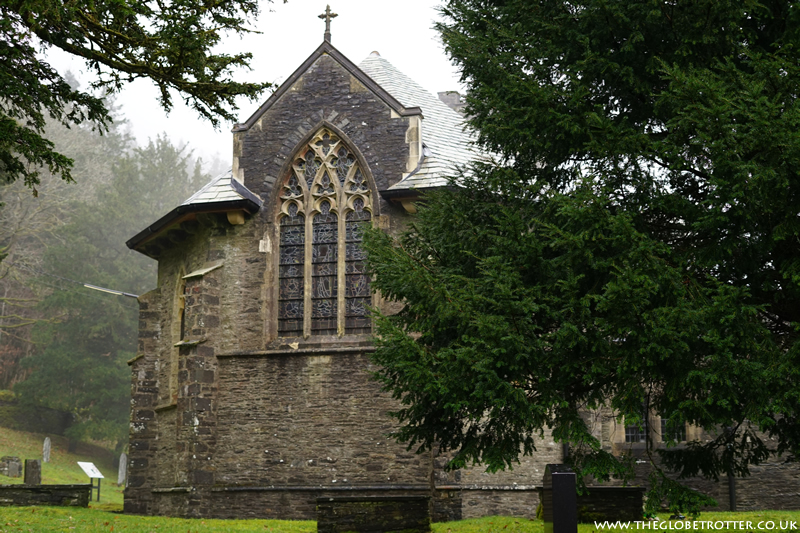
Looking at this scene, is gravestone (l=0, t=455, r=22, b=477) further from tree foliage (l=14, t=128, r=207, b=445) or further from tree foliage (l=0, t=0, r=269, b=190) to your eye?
tree foliage (l=0, t=0, r=269, b=190)

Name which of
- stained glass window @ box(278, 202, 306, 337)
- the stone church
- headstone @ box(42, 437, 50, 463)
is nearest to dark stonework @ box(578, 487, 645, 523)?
the stone church

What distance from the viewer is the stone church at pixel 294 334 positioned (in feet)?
48.5

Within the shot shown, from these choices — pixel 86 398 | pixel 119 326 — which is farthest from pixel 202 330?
pixel 119 326

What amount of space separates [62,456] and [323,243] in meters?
24.6

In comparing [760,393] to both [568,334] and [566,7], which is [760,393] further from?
[566,7]

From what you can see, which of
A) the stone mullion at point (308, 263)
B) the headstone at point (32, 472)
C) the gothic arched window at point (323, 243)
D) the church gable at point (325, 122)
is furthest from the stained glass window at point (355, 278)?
the headstone at point (32, 472)

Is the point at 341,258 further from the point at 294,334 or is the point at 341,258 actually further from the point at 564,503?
the point at 564,503

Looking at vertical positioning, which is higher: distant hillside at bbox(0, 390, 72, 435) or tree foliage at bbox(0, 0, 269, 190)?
tree foliage at bbox(0, 0, 269, 190)

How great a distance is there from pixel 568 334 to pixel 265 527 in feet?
21.3

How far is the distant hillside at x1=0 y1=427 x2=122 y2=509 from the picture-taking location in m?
30.4

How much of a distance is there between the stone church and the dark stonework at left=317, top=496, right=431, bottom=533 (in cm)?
366

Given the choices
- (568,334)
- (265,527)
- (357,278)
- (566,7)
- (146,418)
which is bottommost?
(265,527)

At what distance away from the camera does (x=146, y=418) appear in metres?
17.5

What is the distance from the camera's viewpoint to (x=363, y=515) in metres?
10.3
